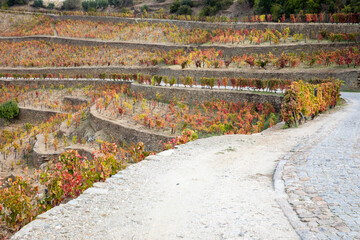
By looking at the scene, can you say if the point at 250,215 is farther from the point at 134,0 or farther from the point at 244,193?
the point at 134,0

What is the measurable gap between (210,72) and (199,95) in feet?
13.2

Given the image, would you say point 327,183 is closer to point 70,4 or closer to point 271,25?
→ point 271,25

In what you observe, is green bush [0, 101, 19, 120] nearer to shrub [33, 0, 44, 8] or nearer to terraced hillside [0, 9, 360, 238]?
terraced hillside [0, 9, 360, 238]

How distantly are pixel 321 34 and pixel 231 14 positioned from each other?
16.5 meters

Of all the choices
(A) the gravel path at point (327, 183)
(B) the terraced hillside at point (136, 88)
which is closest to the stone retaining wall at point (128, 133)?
(B) the terraced hillside at point (136, 88)

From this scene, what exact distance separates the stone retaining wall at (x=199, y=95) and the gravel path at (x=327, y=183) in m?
6.66

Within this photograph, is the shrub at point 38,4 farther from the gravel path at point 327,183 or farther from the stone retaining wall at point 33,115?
the gravel path at point 327,183

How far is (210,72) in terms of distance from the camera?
886 inches

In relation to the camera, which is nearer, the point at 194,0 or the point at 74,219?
the point at 74,219

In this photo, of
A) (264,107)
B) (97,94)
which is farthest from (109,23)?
(264,107)

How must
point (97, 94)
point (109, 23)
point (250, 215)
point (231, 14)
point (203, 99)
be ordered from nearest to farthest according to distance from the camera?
point (250, 215)
point (203, 99)
point (97, 94)
point (109, 23)
point (231, 14)

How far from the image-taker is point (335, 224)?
4738 mm

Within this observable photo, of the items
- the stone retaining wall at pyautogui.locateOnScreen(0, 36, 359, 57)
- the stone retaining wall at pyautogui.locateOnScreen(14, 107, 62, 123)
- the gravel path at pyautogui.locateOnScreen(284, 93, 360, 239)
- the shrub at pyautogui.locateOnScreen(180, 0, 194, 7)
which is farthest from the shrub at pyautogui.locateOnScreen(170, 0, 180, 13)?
the gravel path at pyautogui.locateOnScreen(284, 93, 360, 239)

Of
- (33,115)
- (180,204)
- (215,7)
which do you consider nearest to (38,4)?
(215,7)
